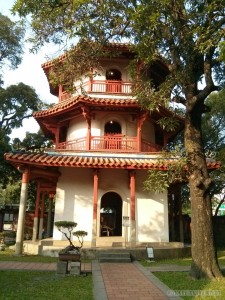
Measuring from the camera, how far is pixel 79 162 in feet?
41.2

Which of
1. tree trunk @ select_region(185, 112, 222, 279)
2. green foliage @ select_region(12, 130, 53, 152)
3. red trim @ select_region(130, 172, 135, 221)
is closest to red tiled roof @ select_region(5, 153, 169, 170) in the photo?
red trim @ select_region(130, 172, 135, 221)

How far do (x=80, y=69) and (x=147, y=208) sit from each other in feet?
22.9

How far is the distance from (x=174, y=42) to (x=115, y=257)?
7.34 m

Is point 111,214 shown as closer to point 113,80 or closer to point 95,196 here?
point 95,196

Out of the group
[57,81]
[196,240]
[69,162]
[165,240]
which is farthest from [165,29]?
[165,240]

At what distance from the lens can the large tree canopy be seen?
7.77 metres

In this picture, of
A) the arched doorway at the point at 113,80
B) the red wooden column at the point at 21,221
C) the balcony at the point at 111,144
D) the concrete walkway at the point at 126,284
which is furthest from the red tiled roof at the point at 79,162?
the concrete walkway at the point at 126,284

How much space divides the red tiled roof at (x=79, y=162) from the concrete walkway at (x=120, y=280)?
3694 mm

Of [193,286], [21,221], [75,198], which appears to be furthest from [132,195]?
[193,286]

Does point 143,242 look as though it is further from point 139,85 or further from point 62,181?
point 139,85

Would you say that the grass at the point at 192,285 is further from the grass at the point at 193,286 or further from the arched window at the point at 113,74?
the arched window at the point at 113,74

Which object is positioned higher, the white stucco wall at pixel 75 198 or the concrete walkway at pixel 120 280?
the white stucco wall at pixel 75 198

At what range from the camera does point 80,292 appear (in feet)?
21.1

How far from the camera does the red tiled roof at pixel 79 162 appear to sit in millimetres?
12406
